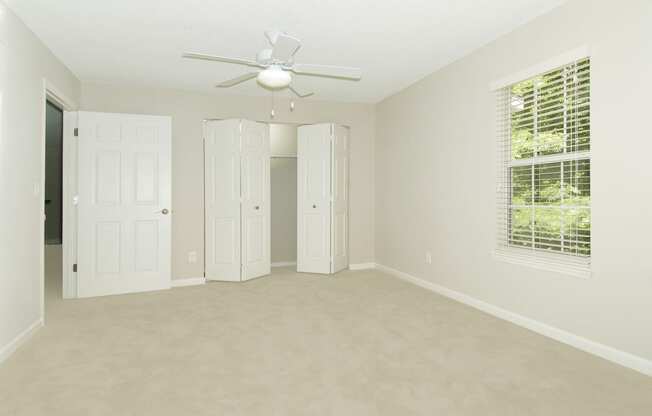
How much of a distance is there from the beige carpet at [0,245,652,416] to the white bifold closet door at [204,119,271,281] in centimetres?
118

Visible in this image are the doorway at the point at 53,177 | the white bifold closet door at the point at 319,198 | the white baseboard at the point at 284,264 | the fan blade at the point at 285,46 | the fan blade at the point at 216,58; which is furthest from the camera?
the doorway at the point at 53,177

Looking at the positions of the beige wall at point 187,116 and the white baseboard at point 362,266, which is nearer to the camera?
the beige wall at point 187,116

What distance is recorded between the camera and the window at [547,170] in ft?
9.36

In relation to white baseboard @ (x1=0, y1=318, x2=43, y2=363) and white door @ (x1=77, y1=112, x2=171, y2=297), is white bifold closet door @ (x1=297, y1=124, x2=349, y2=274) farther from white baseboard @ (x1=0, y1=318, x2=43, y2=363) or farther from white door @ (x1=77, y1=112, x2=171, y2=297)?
Result: white baseboard @ (x1=0, y1=318, x2=43, y2=363)

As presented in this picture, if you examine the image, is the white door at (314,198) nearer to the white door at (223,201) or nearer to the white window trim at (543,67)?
the white door at (223,201)

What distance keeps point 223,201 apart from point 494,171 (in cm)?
328

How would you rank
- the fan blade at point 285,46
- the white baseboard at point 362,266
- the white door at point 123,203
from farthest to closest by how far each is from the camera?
the white baseboard at point 362,266 < the white door at point 123,203 < the fan blade at point 285,46

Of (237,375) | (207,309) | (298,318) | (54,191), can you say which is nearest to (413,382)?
(237,375)

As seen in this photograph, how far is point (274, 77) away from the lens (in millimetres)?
2623

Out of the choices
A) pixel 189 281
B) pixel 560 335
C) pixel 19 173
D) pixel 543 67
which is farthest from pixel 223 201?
pixel 560 335

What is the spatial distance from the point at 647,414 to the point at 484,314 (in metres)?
1.66

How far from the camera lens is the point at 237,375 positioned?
7.89 ft

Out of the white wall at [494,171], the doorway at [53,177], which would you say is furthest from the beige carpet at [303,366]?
the doorway at [53,177]

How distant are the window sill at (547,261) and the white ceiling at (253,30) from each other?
75.6 inches
